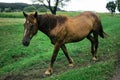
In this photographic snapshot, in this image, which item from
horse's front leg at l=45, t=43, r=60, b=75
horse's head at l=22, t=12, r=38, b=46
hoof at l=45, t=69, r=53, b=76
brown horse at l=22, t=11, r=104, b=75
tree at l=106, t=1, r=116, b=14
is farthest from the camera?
tree at l=106, t=1, r=116, b=14

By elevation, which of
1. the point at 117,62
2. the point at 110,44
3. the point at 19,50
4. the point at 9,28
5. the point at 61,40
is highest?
the point at 61,40

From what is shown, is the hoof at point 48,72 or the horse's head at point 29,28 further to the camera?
the hoof at point 48,72

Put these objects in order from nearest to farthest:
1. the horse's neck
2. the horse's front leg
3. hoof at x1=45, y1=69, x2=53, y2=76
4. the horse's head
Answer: the horse's head
the horse's neck
the horse's front leg
hoof at x1=45, y1=69, x2=53, y2=76

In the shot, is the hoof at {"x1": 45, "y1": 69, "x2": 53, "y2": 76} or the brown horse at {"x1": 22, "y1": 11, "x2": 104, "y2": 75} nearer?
the brown horse at {"x1": 22, "y1": 11, "x2": 104, "y2": 75}

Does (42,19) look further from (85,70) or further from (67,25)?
(85,70)

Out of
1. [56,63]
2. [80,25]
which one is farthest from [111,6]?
[80,25]

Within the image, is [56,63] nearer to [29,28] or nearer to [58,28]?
[58,28]

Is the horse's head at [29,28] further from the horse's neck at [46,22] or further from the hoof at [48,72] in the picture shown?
the hoof at [48,72]

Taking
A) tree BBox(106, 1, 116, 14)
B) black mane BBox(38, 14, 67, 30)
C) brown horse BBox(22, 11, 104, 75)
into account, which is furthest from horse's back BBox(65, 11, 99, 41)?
tree BBox(106, 1, 116, 14)

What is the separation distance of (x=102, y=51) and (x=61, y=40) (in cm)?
492

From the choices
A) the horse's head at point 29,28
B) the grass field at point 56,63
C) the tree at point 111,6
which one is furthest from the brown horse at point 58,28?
the tree at point 111,6

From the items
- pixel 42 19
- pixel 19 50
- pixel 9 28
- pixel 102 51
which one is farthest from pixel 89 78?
pixel 9 28

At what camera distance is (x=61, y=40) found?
1205 cm

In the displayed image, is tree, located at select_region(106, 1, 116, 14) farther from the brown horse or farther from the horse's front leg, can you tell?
the horse's front leg
